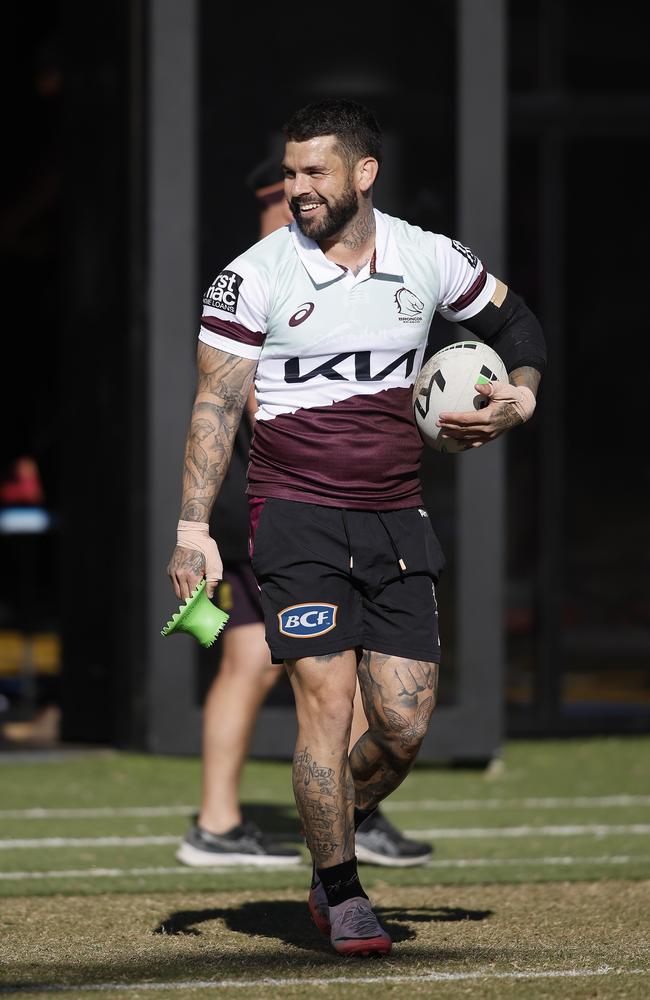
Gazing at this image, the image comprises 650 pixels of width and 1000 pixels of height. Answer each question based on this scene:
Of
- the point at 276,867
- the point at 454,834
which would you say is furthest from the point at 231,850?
the point at 454,834

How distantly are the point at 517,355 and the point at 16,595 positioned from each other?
43.3 feet

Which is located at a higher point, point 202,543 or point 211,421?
point 211,421

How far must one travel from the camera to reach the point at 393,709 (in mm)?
4488

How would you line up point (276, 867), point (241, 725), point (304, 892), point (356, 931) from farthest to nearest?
point (241, 725)
point (276, 867)
point (304, 892)
point (356, 931)

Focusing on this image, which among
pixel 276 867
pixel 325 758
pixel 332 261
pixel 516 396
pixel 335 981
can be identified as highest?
pixel 332 261

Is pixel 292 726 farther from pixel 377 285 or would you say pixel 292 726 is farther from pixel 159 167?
pixel 377 285

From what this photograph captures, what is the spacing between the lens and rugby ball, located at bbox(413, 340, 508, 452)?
4410 millimetres

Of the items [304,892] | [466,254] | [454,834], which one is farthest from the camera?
[454,834]

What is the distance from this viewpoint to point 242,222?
27.0 feet

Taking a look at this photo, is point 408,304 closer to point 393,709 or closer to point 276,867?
point 393,709

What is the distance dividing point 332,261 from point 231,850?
87.8 inches

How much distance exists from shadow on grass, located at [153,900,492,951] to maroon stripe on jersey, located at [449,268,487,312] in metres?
1.65

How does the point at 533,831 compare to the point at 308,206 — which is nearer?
the point at 308,206

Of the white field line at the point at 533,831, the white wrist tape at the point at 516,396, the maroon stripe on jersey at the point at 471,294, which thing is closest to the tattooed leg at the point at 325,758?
the white wrist tape at the point at 516,396
